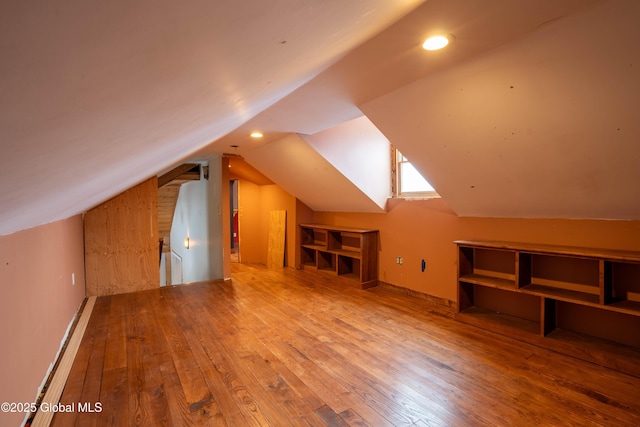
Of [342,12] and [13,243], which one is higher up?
[342,12]

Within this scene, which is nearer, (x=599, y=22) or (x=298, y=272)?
(x=599, y=22)

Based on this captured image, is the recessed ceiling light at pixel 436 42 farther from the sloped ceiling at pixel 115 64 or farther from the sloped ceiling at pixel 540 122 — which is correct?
the sloped ceiling at pixel 115 64

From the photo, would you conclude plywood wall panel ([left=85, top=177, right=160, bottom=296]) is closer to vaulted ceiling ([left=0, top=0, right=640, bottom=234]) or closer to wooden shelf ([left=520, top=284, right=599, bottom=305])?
vaulted ceiling ([left=0, top=0, right=640, bottom=234])

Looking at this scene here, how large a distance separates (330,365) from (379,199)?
104 inches

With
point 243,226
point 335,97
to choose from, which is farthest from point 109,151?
point 243,226

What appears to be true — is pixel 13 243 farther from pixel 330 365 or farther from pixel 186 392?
pixel 330 365

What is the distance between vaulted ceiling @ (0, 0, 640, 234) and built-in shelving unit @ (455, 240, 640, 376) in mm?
436

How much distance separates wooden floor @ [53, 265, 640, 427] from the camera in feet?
6.28

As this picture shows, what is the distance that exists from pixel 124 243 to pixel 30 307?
286 centimetres

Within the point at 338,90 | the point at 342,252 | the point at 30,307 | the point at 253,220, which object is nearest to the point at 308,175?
the point at 342,252

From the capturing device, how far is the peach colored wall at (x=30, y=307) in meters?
1.55

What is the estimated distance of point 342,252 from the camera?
206 inches

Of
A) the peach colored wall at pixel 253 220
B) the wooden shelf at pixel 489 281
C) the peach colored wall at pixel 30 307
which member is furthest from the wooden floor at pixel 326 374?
the peach colored wall at pixel 253 220

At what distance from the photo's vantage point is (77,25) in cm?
32
